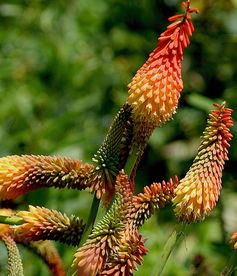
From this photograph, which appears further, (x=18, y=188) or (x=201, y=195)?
(x=18, y=188)

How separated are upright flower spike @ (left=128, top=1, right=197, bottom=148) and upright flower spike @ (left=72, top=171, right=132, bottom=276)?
0.14 meters

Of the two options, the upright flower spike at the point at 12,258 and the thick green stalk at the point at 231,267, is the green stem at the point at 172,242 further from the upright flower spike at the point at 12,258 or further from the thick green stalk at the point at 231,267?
the upright flower spike at the point at 12,258

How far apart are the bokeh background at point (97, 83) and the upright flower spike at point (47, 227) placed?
177 centimetres

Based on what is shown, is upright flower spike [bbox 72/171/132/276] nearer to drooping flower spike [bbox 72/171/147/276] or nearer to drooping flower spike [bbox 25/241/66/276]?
drooping flower spike [bbox 72/171/147/276]

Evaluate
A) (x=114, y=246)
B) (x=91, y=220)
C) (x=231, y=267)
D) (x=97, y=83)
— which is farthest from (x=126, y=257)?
(x=97, y=83)

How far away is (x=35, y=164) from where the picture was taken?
1786mm

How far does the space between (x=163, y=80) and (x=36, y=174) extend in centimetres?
42

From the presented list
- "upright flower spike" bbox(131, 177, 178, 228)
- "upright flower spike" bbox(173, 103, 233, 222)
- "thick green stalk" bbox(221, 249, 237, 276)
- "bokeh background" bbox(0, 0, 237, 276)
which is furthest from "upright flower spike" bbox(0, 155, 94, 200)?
"bokeh background" bbox(0, 0, 237, 276)

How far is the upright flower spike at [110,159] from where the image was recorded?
5.62 ft

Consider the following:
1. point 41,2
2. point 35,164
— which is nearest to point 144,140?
point 35,164

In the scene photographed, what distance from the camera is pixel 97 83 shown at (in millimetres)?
6637

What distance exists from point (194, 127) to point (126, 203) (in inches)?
177

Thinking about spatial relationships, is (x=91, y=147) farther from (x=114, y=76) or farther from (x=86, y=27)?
(x=86, y=27)

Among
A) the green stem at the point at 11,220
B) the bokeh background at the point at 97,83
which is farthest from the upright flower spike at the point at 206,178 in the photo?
the bokeh background at the point at 97,83
